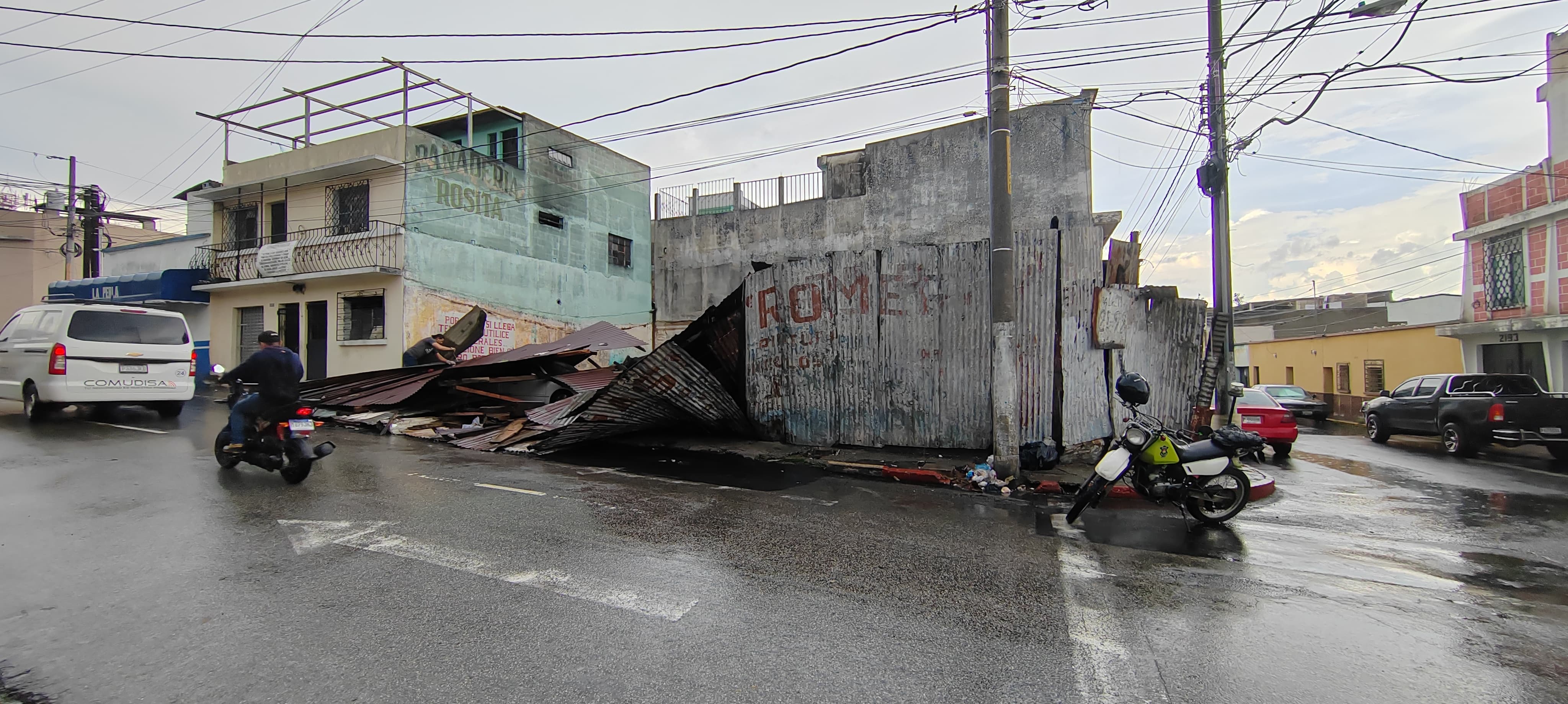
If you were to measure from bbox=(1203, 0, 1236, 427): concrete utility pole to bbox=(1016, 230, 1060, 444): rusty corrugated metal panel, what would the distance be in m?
4.92

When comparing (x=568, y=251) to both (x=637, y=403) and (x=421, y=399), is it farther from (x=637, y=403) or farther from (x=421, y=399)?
(x=637, y=403)

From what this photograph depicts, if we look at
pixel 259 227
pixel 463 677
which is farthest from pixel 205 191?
pixel 463 677

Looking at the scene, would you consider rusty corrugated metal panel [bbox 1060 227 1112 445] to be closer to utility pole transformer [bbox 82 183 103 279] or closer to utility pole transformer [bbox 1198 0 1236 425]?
utility pole transformer [bbox 1198 0 1236 425]

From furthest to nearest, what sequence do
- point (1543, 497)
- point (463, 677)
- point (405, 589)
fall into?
point (1543, 497) → point (405, 589) → point (463, 677)

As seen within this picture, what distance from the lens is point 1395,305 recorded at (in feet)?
94.1

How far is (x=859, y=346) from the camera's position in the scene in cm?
1002

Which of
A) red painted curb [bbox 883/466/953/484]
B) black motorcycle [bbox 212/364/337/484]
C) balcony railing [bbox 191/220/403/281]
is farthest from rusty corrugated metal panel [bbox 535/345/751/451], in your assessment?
balcony railing [bbox 191/220/403/281]

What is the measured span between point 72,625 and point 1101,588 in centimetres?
560

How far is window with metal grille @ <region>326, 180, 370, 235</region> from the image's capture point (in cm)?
1923

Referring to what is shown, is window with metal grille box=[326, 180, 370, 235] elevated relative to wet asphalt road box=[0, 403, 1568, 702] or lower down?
elevated

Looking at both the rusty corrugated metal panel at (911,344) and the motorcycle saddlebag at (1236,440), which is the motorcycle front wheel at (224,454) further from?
the motorcycle saddlebag at (1236,440)

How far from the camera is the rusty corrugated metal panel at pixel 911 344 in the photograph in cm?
962

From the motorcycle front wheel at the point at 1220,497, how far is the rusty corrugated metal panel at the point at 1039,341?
260cm

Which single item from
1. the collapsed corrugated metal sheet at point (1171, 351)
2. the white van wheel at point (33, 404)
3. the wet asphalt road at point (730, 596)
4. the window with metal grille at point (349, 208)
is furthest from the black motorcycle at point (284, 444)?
the window with metal grille at point (349, 208)
